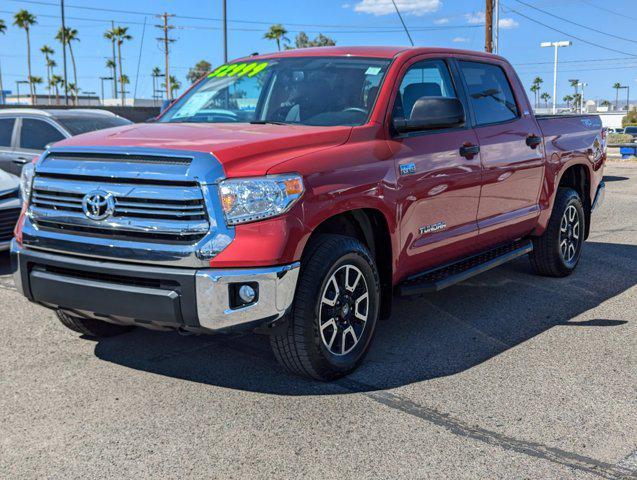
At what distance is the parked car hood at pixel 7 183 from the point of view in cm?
779

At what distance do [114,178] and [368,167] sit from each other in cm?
147

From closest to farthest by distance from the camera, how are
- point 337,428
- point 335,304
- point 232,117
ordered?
point 337,428 → point 335,304 → point 232,117

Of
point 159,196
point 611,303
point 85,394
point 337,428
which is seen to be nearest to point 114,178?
point 159,196

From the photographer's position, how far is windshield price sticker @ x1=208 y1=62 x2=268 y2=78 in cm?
559

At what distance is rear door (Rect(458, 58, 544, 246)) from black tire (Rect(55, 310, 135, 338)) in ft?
9.12

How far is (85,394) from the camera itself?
4.20m

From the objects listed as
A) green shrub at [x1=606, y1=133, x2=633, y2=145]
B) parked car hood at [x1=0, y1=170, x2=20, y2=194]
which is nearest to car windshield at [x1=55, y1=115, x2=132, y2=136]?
parked car hood at [x1=0, y1=170, x2=20, y2=194]

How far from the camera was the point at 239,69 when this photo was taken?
18.9ft

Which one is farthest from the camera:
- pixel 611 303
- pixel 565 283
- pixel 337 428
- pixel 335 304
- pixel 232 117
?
pixel 565 283

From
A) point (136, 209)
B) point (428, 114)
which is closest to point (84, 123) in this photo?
point (428, 114)

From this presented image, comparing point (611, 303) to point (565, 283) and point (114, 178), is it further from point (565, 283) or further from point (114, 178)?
point (114, 178)

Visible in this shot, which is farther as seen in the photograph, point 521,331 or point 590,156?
point 590,156

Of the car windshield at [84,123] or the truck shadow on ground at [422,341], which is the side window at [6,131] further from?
the truck shadow on ground at [422,341]

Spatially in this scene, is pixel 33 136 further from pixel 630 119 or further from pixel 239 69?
pixel 630 119
